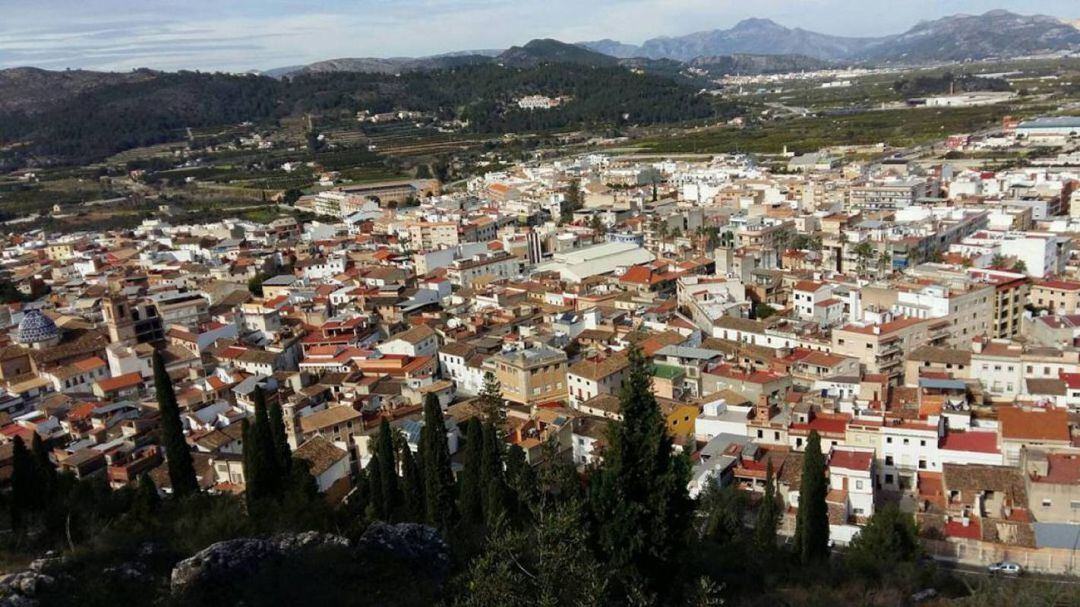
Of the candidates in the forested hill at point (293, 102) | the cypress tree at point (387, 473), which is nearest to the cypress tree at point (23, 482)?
the cypress tree at point (387, 473)

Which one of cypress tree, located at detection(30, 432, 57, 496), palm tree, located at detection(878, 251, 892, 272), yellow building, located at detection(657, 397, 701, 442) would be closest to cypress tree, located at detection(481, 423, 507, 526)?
yellow building, located at detection(657, 397, 701, 442)

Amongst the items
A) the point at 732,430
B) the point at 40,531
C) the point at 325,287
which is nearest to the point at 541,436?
the point at 732,430

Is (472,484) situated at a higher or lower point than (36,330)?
lower

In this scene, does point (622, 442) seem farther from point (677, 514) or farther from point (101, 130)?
point (101, 130)

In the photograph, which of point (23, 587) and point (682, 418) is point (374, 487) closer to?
point (682, 418)

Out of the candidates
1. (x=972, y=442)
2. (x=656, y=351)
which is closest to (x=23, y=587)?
(x=656, y=351)

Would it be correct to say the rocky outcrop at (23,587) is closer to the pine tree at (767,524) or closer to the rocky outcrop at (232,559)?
the rocky outcrop at (232,559)
